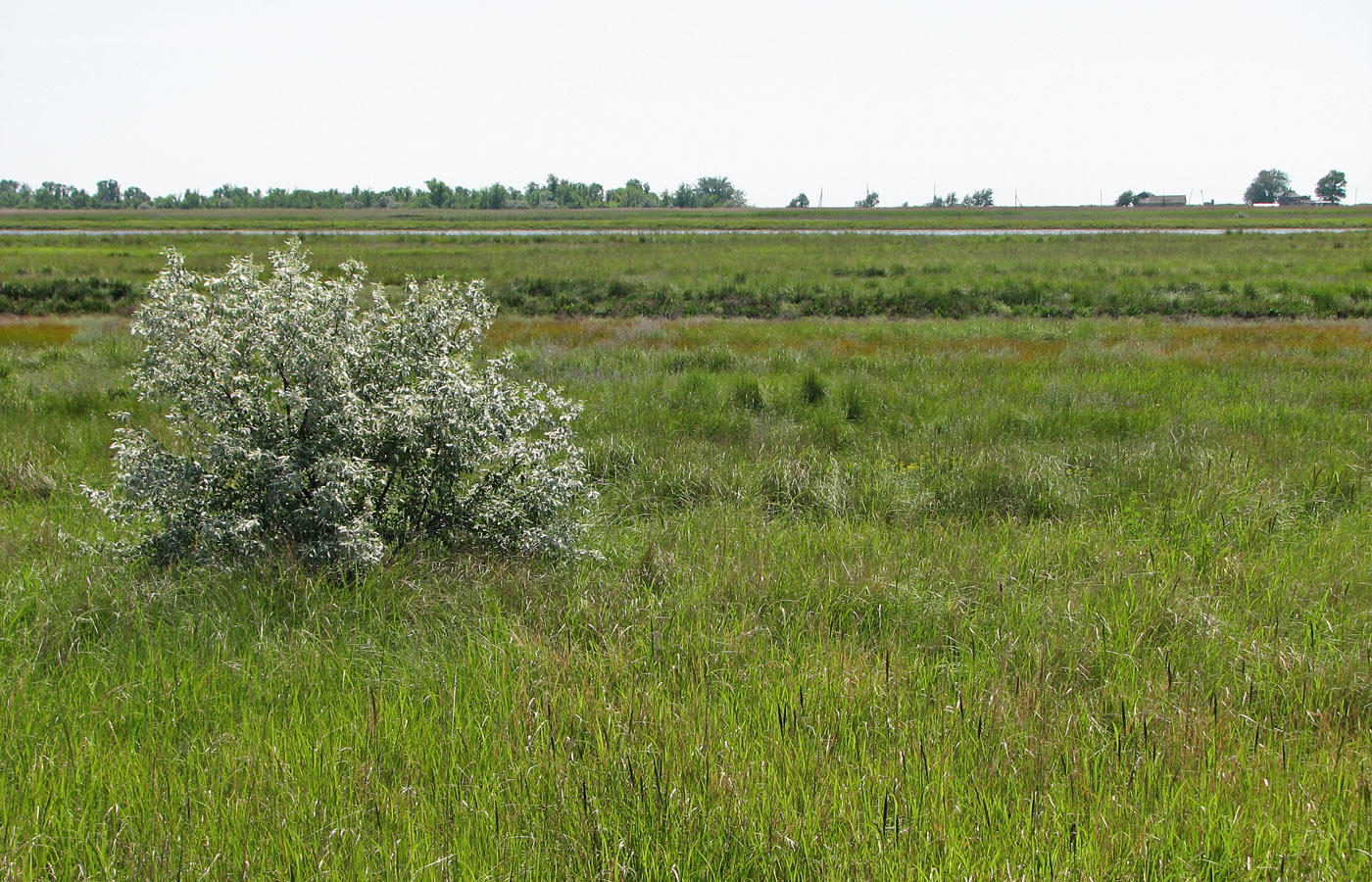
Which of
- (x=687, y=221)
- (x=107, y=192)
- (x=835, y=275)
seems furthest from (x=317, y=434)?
(x=107, y=192)

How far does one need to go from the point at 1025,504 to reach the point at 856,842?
5.18 meters

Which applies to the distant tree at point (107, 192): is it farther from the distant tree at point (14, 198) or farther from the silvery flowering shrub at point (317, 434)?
the silvery flowering shrub at point (317, 434)

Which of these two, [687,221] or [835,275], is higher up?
[687,221]

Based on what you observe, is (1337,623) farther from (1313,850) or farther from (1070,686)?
(1313,850)

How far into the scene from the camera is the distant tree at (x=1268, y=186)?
18038cm

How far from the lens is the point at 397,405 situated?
521 centimetres

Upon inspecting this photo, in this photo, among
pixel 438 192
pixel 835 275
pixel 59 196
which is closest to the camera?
pixel 835 275

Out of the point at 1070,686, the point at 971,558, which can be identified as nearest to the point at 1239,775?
the point at 1070,686

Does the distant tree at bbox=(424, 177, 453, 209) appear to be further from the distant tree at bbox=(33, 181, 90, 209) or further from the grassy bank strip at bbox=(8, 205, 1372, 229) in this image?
the distant tree at bbox=(33, 181, 90, 209)

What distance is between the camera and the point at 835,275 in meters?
35.0

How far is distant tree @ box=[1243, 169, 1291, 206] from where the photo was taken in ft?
592

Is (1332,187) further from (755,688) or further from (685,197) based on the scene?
(755,688)

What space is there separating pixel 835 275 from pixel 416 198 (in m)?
171

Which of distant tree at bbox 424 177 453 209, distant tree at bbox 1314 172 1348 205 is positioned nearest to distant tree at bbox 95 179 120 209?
distant tree at bbox 424 177 453 209
